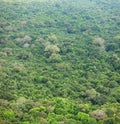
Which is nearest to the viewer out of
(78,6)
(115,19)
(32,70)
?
(32,70)

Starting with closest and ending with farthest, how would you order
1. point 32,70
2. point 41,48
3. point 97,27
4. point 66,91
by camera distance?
point 66,91, point 32,70, point 41,48, point 97,27

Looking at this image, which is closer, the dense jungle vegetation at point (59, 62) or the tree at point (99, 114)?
the tree at point (99, 114)

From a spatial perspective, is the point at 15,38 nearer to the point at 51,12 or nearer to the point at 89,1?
A: the point at 51,12

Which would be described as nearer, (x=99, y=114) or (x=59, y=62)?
(x=99, y=114)

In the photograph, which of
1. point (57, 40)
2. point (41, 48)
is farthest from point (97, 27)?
point (41, 48)

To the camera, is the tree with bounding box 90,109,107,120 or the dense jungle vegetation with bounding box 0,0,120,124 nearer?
the tree with bounding box 90,109,107,120

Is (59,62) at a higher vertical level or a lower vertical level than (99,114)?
higher

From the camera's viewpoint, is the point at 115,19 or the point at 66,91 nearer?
the point at 66,91
